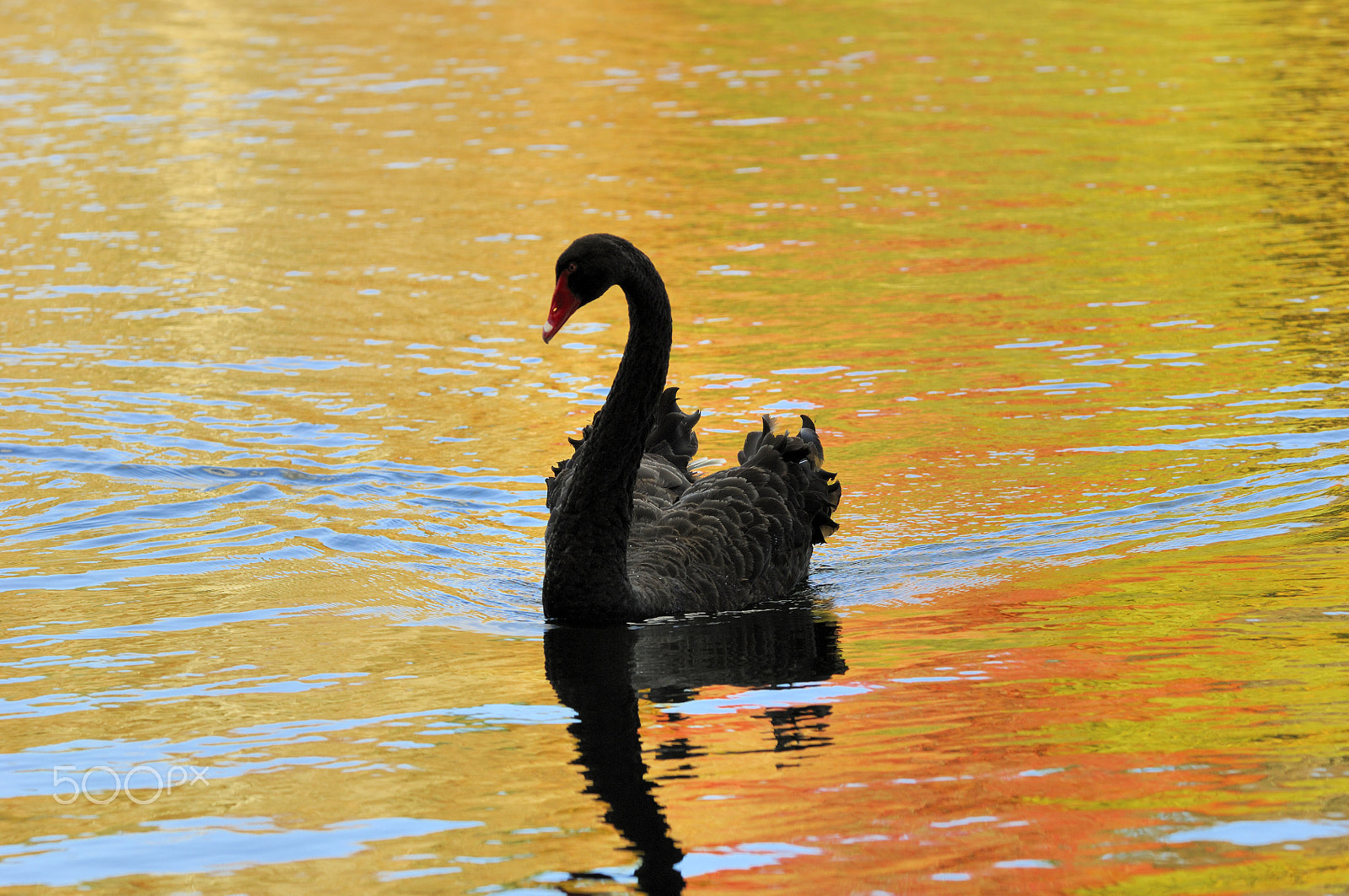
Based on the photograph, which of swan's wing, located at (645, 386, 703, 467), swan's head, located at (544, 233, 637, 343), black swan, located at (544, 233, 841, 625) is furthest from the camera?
swan's wing, located at (645, 386, 703, 467)

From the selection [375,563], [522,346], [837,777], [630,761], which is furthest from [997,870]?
[522,346]

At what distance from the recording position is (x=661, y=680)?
6.38 meters

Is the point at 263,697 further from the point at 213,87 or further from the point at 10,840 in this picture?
the point at 213,87

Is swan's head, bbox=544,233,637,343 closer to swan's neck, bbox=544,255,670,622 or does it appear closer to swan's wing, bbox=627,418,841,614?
swan's neck, bbox=544,255,670,622

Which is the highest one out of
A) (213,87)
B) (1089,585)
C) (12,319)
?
(213,87)

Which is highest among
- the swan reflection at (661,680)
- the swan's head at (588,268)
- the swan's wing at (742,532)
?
the swan's head at (588,268)

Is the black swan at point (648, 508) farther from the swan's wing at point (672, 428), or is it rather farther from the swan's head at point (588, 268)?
the swan's wing at point (672, 428)

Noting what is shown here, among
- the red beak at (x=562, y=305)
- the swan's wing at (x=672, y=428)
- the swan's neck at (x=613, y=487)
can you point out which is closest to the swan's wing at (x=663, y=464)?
the swan's wing at (x=672, y=428)

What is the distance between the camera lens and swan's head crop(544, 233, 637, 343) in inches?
268

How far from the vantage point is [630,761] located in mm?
5496

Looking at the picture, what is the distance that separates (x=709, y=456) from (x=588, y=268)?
299 centimetres

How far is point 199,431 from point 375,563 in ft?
8.64

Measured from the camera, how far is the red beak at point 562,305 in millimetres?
6695

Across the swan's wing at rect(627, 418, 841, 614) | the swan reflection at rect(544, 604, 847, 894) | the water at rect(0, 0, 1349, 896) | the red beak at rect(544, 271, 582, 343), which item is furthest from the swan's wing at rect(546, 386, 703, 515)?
the red beak at rect(544, 271, 582, 343)
